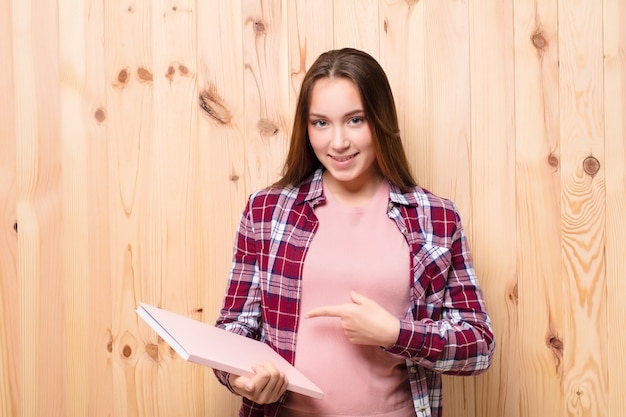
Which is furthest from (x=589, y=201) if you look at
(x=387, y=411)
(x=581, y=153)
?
(x=387, y=411)

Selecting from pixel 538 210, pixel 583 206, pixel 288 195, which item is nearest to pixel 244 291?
pixel 288 195

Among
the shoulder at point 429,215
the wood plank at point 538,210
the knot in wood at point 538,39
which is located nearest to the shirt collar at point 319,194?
the shoulder at point 429,215

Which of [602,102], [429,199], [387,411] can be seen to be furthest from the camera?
[602,102]

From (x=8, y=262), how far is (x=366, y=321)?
0.96m

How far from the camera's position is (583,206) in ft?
5.15

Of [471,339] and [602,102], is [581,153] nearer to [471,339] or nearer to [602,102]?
[602,102]

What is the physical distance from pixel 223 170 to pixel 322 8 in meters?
0.46

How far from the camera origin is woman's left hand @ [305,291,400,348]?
1197 mm

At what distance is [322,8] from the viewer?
1.57 meters

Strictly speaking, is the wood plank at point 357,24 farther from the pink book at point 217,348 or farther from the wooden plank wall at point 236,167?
the pink book at point 217,348

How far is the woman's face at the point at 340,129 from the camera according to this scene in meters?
1.30

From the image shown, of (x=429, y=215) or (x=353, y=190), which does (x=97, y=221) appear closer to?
(x=353, y=190)

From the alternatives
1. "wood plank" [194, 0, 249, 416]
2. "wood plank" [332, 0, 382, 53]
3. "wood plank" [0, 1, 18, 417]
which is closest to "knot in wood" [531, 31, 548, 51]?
"wood plank" [332, 0, 382, 53]

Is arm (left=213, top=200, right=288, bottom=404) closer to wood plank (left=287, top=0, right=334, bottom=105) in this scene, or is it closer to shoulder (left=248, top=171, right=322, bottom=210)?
shoulder (left=248, top=171, right=322, bottom=210)
